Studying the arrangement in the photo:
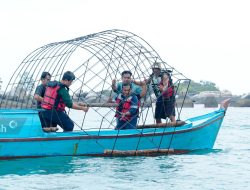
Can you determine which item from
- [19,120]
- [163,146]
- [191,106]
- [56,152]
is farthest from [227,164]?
[191,106]

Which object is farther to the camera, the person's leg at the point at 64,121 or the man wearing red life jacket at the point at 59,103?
the person's leg at the point at 64,121

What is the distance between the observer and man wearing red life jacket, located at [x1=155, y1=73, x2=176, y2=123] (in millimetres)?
15523

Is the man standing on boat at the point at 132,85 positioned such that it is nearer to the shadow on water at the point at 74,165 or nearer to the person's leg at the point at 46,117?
the shadow on water at the point at 74,165

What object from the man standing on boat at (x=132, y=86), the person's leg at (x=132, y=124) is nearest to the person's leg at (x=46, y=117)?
the man standing on boat at (x=132, y=86)

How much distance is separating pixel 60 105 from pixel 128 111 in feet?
5.74

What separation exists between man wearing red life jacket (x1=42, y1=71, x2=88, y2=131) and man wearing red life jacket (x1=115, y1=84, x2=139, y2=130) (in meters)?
1.29

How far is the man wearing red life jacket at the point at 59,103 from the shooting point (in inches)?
540

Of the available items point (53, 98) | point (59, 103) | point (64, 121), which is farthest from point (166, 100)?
point (53, 98)

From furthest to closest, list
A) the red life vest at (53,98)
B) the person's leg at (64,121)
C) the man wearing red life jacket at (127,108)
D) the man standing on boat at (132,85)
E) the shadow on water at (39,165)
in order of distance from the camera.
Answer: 1. the man wearing red life jacket at (127,108)
2. the man standing on boat at (132,85)
3. the person's leg at (64,121)
4. the red life vest at (53,98)
5. the shadow on water at (39,165)

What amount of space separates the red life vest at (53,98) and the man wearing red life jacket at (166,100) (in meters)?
2.74

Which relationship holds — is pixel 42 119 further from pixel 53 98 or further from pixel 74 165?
pixel 74 165

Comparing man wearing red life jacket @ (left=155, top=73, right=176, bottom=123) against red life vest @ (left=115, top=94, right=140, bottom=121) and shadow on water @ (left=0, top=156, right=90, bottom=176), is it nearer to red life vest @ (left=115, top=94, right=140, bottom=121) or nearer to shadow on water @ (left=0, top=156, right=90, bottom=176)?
red life vest @ (left=115, top=94, right=140, bottom=121)

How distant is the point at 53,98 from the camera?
45.8ft

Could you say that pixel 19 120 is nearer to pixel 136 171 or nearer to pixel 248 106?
pixel 136 171
